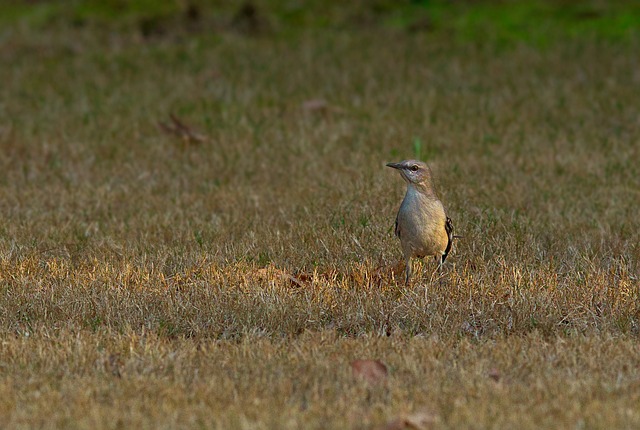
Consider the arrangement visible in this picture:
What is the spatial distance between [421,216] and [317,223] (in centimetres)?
207

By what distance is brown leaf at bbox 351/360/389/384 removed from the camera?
5.65 metres

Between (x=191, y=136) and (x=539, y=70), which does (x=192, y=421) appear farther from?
(x=539, y=70)

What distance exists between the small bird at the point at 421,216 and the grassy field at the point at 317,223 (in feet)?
1.11

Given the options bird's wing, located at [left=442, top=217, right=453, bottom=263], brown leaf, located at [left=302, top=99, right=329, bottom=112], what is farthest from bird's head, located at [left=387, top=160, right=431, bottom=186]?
brown leaf, located at [left=302, top=99, right=329, bottom=112]

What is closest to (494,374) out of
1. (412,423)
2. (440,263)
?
(412,423)

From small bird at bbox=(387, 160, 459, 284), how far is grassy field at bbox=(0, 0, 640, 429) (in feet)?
1.11

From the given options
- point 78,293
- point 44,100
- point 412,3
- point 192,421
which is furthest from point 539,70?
point 192,421

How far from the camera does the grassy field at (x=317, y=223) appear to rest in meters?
5.48

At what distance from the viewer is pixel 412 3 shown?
20719mm

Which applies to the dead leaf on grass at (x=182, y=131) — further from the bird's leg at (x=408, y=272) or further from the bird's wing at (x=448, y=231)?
the bird's wing at (x=448, y=231)

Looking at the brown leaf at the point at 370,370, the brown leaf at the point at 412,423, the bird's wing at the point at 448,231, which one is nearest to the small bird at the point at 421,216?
the bird's wing at the point at 448,231

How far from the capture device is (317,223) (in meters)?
9.11

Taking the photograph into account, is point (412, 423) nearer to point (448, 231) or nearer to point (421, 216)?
point (421, 216)

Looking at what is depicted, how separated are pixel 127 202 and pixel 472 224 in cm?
360
